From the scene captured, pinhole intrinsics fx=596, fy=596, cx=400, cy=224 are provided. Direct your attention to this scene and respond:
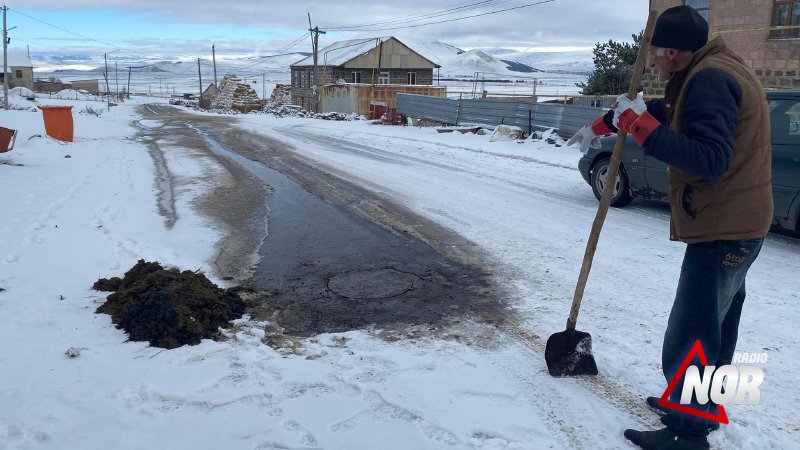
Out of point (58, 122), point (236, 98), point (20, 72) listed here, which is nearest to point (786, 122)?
point (58, 122)

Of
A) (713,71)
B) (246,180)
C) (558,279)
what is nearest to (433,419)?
(713,71)

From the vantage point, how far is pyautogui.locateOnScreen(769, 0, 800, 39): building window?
614 inches

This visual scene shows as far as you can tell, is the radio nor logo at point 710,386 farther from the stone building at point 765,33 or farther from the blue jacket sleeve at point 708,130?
the stone building at point 765,33

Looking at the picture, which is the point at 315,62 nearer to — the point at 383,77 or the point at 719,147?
the point at 383,77

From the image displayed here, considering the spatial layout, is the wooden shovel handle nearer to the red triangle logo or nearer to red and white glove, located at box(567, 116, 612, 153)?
red and white glove, located at box(567, 116, 612, 153)

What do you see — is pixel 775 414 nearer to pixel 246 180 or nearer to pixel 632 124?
pixel 632 124

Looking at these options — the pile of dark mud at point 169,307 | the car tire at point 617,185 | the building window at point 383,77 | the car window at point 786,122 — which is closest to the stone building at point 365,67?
the building window at point 383,77

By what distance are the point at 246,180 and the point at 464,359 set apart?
27.2ft

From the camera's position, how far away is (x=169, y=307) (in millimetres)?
4250

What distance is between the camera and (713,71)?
2.47 m

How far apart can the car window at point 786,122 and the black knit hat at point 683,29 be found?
4685mm

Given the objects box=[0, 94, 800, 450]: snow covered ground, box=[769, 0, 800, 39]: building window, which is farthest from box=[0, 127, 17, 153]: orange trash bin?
box=[769, 0, 800, 39]: building window

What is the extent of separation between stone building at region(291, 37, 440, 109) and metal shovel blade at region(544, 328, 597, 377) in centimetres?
5052

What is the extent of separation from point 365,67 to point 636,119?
54.5 m
